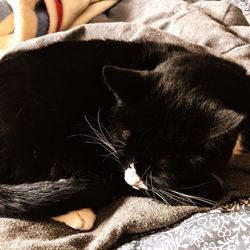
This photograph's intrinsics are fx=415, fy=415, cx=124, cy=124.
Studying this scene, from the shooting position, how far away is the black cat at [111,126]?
37.1 inches

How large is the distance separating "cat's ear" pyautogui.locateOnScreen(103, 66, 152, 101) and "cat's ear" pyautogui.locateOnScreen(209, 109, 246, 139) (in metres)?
0.18

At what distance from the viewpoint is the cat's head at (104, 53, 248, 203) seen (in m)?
0.92

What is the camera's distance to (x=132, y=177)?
1.00 meters

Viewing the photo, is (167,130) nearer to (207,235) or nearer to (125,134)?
(125,134)

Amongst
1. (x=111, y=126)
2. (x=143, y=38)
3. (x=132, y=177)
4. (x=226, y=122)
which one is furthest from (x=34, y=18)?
(x=226, y=122)

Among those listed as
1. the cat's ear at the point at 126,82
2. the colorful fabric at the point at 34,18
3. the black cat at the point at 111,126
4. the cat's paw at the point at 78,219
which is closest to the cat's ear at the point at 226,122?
the black cat at the point at 111,126

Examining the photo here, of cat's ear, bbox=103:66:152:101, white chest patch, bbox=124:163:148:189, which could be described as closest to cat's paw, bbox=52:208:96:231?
white chest patch, bbox=124:163:148:189

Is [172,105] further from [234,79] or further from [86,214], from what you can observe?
[86,214]

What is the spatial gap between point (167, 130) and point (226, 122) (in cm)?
14

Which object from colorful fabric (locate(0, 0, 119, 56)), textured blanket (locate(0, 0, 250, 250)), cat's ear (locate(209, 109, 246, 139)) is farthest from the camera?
colorful fabric (locate(0, 0, 119, 56))

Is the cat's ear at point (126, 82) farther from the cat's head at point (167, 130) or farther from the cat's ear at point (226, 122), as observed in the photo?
the cat's ear at point (226, 122)

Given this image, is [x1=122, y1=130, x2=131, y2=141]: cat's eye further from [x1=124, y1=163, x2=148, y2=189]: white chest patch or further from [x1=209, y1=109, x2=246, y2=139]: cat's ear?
[x1=209, y1=109, x2=246, y2=139]: cat's ear

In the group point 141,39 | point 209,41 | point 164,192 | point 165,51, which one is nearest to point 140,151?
point 164,192

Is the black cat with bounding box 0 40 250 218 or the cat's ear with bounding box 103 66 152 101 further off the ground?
the cat's ear with bounding box 103 66 152 101
